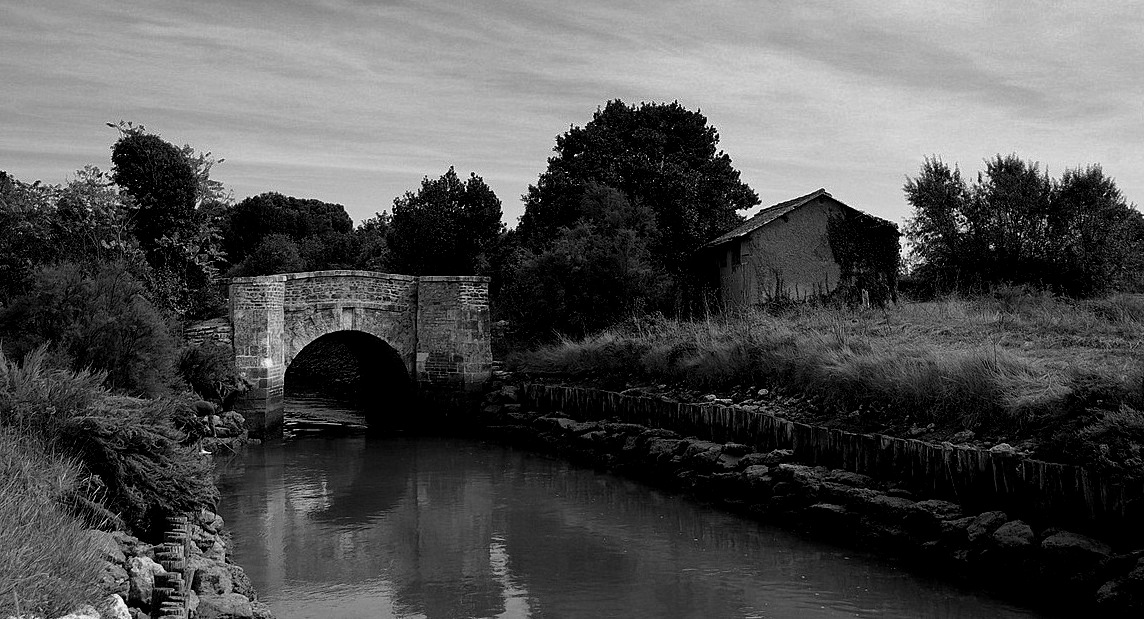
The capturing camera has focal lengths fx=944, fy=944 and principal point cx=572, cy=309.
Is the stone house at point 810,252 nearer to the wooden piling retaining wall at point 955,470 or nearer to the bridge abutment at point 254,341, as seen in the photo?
the wooden piling retaining wall at point 955,470

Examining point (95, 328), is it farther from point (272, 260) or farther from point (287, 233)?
point (287, 233)

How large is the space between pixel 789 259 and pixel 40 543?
2103cm

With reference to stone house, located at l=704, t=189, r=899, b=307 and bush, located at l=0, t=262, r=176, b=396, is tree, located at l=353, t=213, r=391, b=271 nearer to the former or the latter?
stone house, located at l=704, t=189, r=899, b=307

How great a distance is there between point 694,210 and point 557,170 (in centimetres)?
609

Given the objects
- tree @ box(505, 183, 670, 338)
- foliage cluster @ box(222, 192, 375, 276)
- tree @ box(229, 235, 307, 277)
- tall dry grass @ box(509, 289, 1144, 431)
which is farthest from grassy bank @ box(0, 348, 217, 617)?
foliage cluster @ box(222, 192, 375, 276)

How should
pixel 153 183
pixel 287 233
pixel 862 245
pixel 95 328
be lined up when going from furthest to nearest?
pixel 287 233, pixel 862 245, pixel 153 183, pixel 95 328

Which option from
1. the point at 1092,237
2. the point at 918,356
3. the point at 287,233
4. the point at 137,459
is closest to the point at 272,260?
the point at 287,233

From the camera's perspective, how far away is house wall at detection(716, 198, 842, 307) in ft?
79.5

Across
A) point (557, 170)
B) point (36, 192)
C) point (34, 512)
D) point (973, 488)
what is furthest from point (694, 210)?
point (34, 512)

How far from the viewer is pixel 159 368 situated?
14.2 m

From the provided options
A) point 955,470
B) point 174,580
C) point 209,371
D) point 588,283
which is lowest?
point 174,580

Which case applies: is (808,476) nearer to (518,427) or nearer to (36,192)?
(518,427)

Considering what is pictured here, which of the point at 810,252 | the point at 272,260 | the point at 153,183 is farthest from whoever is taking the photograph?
the point at 272,260

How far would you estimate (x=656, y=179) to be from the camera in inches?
1248
